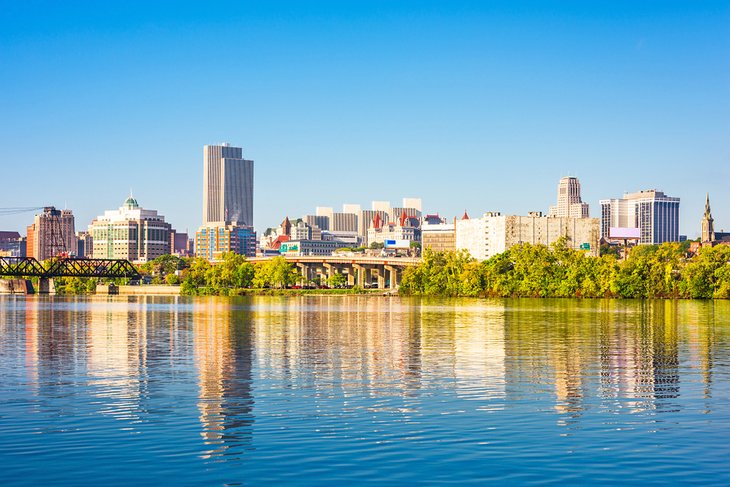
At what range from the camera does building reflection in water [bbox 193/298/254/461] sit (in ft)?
83.7

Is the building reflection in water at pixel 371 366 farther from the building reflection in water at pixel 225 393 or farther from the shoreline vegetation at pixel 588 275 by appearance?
the shoreline vegetation at pixel 588 275

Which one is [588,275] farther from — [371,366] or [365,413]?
[365,413]

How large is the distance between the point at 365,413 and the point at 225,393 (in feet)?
21.6

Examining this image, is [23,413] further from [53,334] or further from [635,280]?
[635,280]

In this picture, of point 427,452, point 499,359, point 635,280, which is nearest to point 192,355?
point 499,359

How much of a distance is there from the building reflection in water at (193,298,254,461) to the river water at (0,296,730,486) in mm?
96

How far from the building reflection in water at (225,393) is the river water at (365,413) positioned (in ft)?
0.31

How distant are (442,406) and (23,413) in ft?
42.8

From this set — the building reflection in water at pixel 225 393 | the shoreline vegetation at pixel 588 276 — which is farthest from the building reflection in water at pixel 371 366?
the shoreline vegetation at pixel 588 276

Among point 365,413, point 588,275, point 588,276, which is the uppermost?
point 588,275

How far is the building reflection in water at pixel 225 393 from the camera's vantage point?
1005 inches

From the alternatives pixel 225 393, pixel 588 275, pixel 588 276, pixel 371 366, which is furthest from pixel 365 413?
pixel 588 275

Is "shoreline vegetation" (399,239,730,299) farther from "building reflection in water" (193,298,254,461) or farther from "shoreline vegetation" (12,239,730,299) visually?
"building reflection in water" (193,298,254,461)

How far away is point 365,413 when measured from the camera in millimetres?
29891
